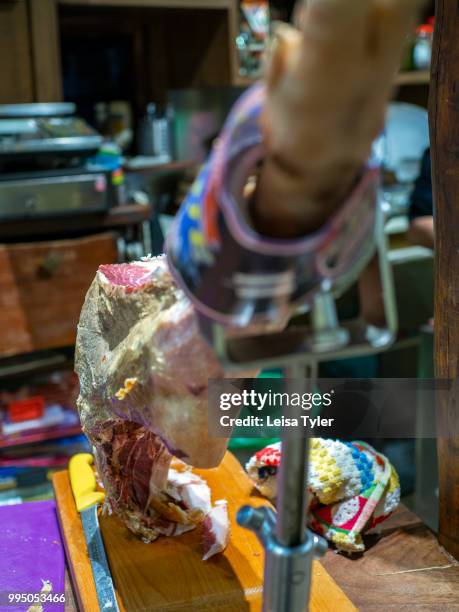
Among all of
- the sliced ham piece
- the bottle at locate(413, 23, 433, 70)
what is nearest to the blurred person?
the sliced ham piece

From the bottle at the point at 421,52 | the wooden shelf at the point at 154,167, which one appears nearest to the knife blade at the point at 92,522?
the wooden shelf at the point at 154,167

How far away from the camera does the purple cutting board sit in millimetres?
955

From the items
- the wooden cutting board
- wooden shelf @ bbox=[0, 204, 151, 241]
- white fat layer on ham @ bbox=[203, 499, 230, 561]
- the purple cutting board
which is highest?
wooden shelf @ bbox=[0, 204, 151, 241]

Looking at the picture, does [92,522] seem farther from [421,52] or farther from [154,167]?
[421,52]

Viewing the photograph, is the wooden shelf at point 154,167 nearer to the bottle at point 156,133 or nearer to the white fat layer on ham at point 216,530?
the bottle at point 156,133

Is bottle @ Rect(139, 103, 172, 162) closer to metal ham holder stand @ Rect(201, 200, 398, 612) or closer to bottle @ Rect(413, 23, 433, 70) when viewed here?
bottle @ Rect(413, 23, 433, 70)

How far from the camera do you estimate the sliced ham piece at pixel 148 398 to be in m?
0.77

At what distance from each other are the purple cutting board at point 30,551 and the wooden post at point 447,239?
580 millimetres

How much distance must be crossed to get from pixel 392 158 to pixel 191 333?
236 cm

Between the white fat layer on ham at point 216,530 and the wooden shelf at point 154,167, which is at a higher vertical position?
the wooden shelf at point 154,167

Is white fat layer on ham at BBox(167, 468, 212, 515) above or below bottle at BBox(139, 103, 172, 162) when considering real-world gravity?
below

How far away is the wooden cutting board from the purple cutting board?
0.09 ft

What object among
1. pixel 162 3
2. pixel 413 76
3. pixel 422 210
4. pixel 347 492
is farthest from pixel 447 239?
pixel 413 76

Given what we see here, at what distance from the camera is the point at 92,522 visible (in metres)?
1.07
